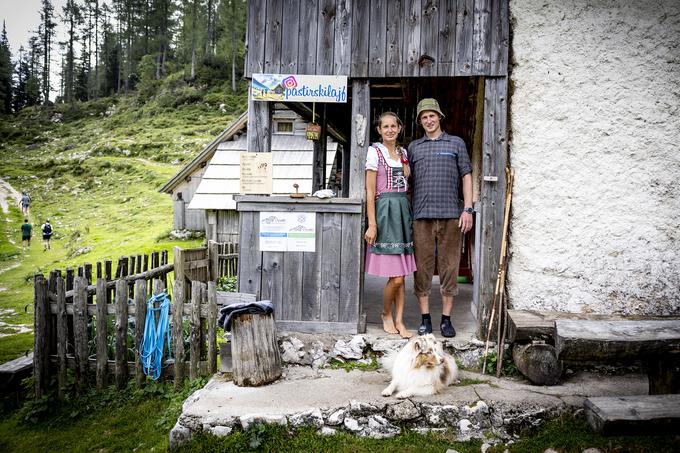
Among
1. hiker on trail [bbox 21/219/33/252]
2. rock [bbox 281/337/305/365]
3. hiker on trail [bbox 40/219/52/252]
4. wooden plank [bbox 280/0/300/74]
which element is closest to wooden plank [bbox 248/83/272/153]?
wooden plank [bbox 280/0/300/74]

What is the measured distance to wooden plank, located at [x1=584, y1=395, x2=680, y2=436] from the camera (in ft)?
10.1

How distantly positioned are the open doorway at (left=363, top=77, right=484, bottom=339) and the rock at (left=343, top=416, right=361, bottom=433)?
1535mm

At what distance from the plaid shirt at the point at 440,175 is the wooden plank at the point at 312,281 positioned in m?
1.17

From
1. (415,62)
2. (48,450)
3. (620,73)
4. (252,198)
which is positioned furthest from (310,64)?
(48,450)

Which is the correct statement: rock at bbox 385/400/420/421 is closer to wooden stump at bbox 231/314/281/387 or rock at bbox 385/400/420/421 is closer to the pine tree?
wooden stump at bbox 231/314/281/387

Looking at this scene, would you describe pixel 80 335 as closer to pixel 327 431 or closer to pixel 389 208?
pixel 327 431

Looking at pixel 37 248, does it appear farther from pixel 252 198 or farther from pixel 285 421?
pixel 285 421

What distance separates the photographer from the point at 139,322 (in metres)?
5.05

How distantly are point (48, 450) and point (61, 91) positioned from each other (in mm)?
78305

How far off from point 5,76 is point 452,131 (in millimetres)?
73587

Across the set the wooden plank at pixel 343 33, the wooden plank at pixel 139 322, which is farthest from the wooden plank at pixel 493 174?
the wooden plank at pixel 139 322

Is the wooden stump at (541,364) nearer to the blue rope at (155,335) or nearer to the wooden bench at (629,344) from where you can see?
the wooden bench at (629,344)

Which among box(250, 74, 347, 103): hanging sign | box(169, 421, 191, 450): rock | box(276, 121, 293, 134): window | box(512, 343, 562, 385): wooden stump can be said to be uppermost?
box(276, 121, 293, 134): window

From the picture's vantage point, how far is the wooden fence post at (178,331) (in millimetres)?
4934
